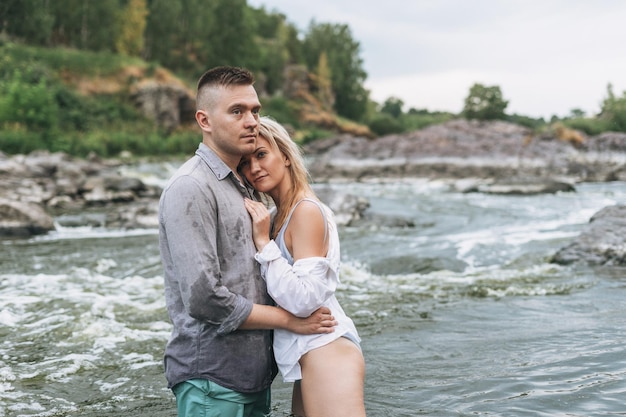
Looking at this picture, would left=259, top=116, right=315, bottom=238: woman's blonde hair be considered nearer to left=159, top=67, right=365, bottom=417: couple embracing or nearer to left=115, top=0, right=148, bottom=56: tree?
left=159, top=67, right=365, bottom=417: couple embracing

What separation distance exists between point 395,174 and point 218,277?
31078 mm

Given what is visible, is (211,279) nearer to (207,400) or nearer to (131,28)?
(207,400)

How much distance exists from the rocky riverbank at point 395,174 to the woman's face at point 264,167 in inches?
325

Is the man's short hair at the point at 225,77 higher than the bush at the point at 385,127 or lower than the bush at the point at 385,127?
lower

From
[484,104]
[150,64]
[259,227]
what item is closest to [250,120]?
[259,227]

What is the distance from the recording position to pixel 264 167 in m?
3.35

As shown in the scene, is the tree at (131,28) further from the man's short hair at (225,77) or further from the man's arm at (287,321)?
the man's arm at (287,321)

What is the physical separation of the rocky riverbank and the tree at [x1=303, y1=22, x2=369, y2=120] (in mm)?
41934

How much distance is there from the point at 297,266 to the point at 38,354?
443 cm

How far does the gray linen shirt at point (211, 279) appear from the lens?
9.27ft

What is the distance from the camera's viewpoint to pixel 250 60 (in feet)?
234

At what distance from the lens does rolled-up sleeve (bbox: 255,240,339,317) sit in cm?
300

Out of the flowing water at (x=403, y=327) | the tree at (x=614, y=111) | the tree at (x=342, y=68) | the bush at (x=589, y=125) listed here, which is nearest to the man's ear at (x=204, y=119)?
the flowing water at (x=403, y=327)

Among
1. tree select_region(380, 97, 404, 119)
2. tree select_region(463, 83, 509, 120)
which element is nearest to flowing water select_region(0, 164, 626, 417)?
tree select_region(463, 83, 509, 120)
